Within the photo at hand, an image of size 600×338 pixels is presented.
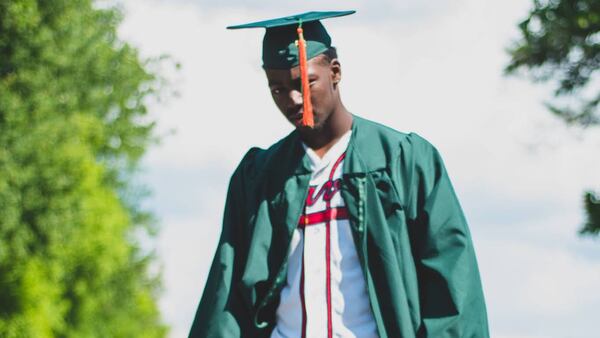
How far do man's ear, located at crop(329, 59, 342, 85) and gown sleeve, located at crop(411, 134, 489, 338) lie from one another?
42 centimetres

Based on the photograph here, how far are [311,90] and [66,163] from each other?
75.7 feet

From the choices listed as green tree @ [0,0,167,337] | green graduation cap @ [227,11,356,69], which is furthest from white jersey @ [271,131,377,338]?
green tree @ [0,0,167,337]

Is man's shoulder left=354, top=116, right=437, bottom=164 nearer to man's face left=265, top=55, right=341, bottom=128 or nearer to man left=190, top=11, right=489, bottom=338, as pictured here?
man left=190, top=11, right=489, bottom=338

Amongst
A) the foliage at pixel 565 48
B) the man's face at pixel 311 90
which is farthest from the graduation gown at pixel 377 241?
the foliage at pixel 565 48

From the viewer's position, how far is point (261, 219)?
4816 mm

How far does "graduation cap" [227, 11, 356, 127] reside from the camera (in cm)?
479

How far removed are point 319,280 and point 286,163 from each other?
0.54m

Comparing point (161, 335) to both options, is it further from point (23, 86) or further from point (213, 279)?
point (213, 279)

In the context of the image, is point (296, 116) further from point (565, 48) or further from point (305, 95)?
point (565, 48)

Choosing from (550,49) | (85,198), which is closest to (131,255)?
(85,198)

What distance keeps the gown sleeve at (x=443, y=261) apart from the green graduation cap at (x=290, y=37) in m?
0.59

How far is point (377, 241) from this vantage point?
4586mm

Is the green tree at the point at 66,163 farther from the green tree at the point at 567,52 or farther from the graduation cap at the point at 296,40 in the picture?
the graduation cap at the point at 296,40

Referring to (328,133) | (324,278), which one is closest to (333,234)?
(324,278)
